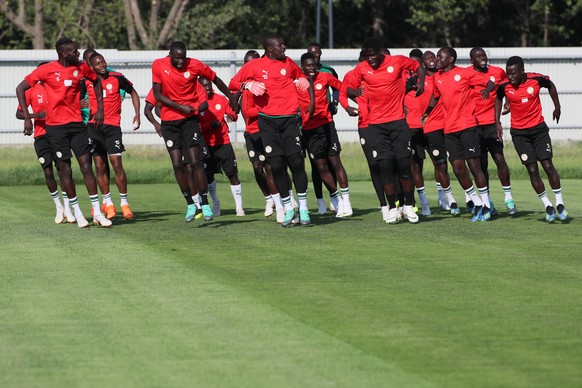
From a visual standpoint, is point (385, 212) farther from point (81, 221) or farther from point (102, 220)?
point (81, 221)

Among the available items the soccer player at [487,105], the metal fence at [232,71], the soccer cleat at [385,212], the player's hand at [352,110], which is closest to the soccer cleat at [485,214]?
the soccer player at [487,105]

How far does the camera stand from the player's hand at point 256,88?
16.3 metres

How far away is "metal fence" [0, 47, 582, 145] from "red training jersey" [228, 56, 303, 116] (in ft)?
68.4

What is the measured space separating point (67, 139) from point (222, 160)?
9.75 ft

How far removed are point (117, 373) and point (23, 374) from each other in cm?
58

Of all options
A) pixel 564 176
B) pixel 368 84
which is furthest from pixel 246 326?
pixel 564 176

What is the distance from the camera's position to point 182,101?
17.0 meters

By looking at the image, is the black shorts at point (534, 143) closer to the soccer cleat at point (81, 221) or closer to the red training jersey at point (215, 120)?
the red training jersey at point (215, 120)

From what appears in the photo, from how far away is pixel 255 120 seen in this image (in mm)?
18109

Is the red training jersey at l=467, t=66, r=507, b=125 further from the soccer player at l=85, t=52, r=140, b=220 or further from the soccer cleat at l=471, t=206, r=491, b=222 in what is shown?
the soccer player at l=85, t=52, r=140, b=220

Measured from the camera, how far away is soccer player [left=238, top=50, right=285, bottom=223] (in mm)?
17484

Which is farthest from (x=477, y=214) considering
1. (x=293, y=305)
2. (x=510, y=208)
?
(x=293, y=305)

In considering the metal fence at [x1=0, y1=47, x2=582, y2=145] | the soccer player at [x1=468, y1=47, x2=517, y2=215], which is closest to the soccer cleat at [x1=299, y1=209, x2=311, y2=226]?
the soccer player at [x1=468, y1=47, x2=517, y2=215]

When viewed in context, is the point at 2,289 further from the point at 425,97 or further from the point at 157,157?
the point at 157,157
